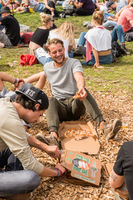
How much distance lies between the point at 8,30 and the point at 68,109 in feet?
21.0

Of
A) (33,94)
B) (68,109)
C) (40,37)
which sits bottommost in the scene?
(68,109)

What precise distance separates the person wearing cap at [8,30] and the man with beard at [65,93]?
18.5ft

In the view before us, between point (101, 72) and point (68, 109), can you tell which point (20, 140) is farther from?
point (101, 72)

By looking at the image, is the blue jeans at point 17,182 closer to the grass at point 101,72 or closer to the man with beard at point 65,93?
the man with beard at point 65,93

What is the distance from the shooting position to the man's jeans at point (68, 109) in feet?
12.6

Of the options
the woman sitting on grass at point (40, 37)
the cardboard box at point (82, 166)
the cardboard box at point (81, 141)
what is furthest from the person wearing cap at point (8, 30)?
the cardboard box at point (82, 166)

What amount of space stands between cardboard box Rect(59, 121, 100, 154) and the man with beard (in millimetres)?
167

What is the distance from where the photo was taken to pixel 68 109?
4.10m

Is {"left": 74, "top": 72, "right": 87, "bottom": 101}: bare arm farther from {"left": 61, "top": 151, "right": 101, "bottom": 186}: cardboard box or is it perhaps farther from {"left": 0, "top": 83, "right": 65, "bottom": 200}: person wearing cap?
{"left": 0, "top": 83, "right": 65, "bottom": 200}: person wearing cap

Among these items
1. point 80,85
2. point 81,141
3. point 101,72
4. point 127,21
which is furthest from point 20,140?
point 127,21

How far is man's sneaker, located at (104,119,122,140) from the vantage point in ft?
11.7

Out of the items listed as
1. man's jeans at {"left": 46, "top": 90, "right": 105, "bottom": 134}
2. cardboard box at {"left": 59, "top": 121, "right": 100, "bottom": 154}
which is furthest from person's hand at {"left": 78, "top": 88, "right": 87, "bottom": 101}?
cardboard box at {"left": 59, "top": 121, "right": 100, "bottom": 154}

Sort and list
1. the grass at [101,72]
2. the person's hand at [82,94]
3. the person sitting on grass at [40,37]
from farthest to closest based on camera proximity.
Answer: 1. the person sitting on grass at [40,37]
2. the grass at [101,72]
3. the person's hand at [82,94]

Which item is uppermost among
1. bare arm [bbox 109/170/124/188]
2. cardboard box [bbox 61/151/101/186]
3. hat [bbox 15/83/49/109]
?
hat [bbox 15/83/49/109]
